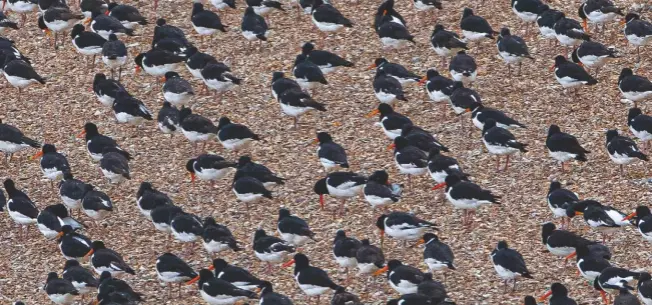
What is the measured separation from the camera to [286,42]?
30.4 m

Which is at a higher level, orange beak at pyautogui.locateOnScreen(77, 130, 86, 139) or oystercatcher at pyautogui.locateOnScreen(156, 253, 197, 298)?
oystercatcher at pyautogui.locateOnScreen(156, 253, 197, 298)

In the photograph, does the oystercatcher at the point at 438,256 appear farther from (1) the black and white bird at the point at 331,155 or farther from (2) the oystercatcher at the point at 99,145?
(2) the oystercatcher at the point at 99,145

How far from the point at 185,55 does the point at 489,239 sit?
344 inches

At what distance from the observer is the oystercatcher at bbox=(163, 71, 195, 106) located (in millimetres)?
27375

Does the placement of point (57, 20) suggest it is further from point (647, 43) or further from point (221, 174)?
point (647, 43)

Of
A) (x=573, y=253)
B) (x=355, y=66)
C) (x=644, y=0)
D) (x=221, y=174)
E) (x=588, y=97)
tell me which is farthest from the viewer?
A: (x=644, y=0)

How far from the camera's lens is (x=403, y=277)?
2103 centimetres

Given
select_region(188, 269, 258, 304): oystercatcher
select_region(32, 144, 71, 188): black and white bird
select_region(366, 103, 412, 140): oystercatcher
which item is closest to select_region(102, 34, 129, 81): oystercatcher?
select_region(32, 144, 71, 188): black and white bird

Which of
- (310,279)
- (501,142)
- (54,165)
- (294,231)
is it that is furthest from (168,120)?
(310,279)

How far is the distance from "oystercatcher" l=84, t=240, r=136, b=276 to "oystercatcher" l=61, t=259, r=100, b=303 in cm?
24

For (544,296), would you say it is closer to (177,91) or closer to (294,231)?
(294,231)

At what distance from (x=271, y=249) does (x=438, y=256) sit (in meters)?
2.69

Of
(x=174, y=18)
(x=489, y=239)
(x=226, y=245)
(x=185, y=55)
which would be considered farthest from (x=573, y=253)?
(x=174, y=18)

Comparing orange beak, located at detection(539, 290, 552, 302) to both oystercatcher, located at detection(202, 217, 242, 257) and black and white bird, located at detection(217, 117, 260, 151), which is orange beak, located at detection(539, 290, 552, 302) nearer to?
oystercatcher, located at detection(202, 217, 242, 257)
